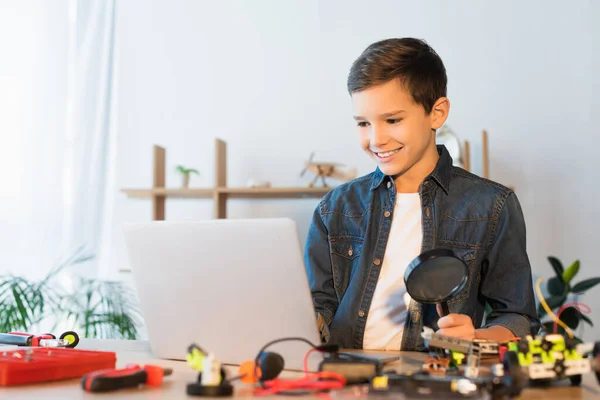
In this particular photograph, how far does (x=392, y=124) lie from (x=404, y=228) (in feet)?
0.86

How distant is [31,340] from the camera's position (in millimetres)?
1278

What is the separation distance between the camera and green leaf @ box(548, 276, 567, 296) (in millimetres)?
2822

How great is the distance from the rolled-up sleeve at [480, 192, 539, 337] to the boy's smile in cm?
24

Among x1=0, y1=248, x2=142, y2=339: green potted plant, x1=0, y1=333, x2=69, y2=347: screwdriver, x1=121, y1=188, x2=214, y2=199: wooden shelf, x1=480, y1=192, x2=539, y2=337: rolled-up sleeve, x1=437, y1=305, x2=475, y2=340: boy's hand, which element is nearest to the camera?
x1=437, y1=305, x2=475, y2=340: boy's hand

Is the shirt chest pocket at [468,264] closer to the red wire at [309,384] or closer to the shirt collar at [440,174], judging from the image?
the shirt collar at [440,174]

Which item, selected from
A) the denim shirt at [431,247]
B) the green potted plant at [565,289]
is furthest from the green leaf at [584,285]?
the denim shirt at [431,247]

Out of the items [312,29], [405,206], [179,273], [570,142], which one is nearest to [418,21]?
[312,29]

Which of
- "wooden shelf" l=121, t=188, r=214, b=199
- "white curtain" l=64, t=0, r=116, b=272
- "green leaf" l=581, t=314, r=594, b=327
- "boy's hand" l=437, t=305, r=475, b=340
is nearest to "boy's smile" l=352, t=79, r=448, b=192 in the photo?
"boy's hand" l=437, t=305, r=475, b=340

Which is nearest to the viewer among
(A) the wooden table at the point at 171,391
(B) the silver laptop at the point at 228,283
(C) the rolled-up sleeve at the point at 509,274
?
(A) the wooden table at the point at 171,391

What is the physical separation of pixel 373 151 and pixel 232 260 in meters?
0.58

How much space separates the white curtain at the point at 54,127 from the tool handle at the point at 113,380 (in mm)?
2726

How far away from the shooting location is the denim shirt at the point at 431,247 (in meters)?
1.43

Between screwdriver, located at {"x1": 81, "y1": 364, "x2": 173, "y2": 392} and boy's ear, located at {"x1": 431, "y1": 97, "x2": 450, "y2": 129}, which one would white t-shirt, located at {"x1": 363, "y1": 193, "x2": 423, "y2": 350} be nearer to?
boy's ear, located at {"x1": 431, "y1": 97, "x2": 450, "y2": 129}

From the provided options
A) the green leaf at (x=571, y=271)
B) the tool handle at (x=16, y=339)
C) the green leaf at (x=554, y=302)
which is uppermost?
the green leaf at (x=571, y=271)
